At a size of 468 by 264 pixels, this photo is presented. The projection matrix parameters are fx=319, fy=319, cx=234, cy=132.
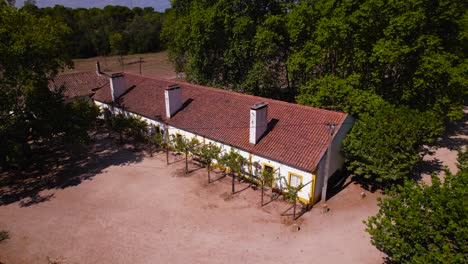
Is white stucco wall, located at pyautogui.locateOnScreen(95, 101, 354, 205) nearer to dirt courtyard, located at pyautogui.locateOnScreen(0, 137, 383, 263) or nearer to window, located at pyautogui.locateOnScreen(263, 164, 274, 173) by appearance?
window, located at pyautogui.locateOnScreen(263, 164, 274, 173)

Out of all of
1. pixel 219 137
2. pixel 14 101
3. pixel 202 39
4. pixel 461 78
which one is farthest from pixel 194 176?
pixel 461 78

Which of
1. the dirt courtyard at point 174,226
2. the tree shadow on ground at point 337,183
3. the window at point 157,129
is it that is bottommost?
the dirt courtyard at point 174,226

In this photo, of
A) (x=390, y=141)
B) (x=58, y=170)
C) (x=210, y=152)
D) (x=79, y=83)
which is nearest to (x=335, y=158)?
(x=390, y=141)

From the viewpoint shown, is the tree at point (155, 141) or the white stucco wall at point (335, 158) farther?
the tree at point (155, 141)

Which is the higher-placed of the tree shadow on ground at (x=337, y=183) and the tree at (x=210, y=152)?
the tree at (x=210, y=152)

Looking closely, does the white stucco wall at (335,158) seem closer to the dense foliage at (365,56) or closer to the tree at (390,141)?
the tree at (390,141)

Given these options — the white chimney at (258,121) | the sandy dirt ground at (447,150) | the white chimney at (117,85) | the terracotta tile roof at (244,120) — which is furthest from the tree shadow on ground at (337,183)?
the white chimney at (117,85)
